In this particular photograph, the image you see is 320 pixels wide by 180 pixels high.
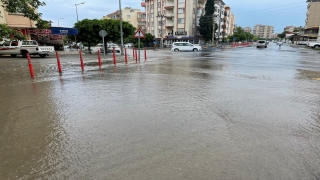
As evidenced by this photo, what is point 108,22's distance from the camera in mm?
29250

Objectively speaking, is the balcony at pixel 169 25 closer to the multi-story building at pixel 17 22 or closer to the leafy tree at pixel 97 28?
the leafy tree at pixel 97 28

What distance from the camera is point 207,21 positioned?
5984 cm

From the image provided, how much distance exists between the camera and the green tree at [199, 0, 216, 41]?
197ft

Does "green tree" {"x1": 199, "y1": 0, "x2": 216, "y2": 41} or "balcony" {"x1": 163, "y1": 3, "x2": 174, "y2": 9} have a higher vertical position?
"balcony" {"x1": 163, "y1": 3, "x2": 174, "y2": 9}

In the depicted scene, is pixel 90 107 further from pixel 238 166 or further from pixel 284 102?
pixel 284 102

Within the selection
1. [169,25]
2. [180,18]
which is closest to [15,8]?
[180,18]

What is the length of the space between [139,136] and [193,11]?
2496 inches

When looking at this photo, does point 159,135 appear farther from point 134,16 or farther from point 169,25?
point 134,16

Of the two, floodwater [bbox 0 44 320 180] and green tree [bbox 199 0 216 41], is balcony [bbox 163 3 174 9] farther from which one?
floodwater [bbox 0 44 320 180]

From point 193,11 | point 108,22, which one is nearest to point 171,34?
point 193,11

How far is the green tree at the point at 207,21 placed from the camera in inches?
2364

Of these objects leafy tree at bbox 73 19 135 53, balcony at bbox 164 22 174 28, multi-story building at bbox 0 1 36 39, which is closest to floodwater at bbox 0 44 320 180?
multi-story building at bbox 0 1 36 39

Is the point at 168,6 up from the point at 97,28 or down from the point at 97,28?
up

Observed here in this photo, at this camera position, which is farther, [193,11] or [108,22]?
[193,11]
